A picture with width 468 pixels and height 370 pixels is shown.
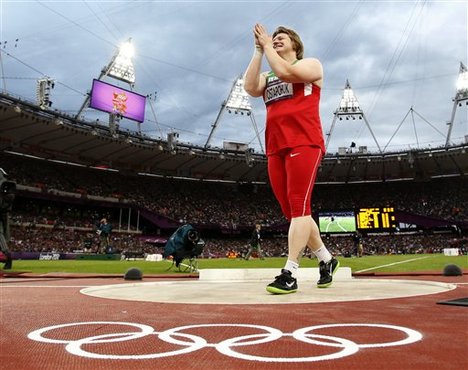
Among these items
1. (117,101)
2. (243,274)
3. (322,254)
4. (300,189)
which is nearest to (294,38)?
(300,189)

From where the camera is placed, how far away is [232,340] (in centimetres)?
189

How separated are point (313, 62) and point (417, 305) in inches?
100

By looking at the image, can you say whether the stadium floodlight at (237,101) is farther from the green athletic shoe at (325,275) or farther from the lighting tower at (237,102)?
the green athletic shoe at (325,275)

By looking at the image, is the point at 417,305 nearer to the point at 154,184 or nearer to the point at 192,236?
the point at 192,236

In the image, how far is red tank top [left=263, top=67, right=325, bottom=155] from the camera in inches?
164

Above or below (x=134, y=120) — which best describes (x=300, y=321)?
below

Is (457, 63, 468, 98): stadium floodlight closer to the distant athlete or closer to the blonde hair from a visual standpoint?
the blonde hair

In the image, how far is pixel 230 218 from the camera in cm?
5106

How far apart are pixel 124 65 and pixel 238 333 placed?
45345mm

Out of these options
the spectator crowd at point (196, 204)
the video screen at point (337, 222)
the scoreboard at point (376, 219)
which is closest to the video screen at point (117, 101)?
the spectator crowd at point (196, 204)

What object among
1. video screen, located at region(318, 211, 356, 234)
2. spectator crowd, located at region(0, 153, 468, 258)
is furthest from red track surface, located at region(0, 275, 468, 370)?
video screen, located at region(318, 211, 356, 234)

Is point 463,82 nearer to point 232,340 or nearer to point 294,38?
point 294,38

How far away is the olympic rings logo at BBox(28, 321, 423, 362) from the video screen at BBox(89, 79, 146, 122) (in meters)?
38.0

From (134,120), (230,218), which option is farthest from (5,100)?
(230,218)
